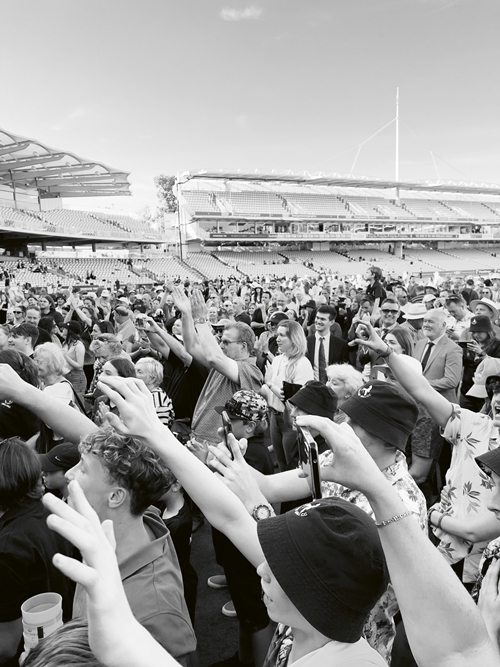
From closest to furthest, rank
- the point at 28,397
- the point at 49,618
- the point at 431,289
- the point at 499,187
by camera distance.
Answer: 1. the point at 49,618
2. the point at 28,397
3. the point at 431,289
4. the point at 499,187

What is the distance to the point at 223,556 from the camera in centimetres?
255

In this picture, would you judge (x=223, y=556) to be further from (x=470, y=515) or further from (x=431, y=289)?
(x=431, y=289)

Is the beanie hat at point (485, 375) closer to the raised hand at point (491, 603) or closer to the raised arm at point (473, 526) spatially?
the raised arm at point (473, 526)

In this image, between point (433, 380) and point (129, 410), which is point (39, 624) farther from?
point (433, 380)

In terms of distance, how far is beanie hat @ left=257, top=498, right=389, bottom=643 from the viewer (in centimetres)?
113

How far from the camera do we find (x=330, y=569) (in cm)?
113

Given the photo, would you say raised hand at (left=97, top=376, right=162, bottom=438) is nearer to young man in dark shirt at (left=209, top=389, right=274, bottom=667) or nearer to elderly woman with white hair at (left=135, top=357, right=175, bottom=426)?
young man in dark shirt at (left=209, top=389, right=274, bottom=667)

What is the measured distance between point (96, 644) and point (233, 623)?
2679mm

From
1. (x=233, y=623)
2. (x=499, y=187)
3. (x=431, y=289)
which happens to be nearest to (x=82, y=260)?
(x=431, y=289)

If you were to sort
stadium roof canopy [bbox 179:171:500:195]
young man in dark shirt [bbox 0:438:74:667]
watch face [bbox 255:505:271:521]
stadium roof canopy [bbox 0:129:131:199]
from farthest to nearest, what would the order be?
stadium roof canopy [bbox 179:171:500:195], stadium roof canopy [bbox 0:129:131:199], young man in dark shirt [bbox 0:438:74:667], watch face [bbox 255:505:271:521]

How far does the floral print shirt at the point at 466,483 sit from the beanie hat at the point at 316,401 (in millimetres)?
720

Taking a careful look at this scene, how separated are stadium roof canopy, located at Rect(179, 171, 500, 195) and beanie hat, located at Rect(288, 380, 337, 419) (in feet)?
162

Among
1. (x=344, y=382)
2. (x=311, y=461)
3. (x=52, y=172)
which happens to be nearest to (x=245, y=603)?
(x=344, y=382)

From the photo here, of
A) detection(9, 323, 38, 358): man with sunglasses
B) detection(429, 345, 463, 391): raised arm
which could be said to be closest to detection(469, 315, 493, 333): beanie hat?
detection(429, 345, 463, 391): raised arm
